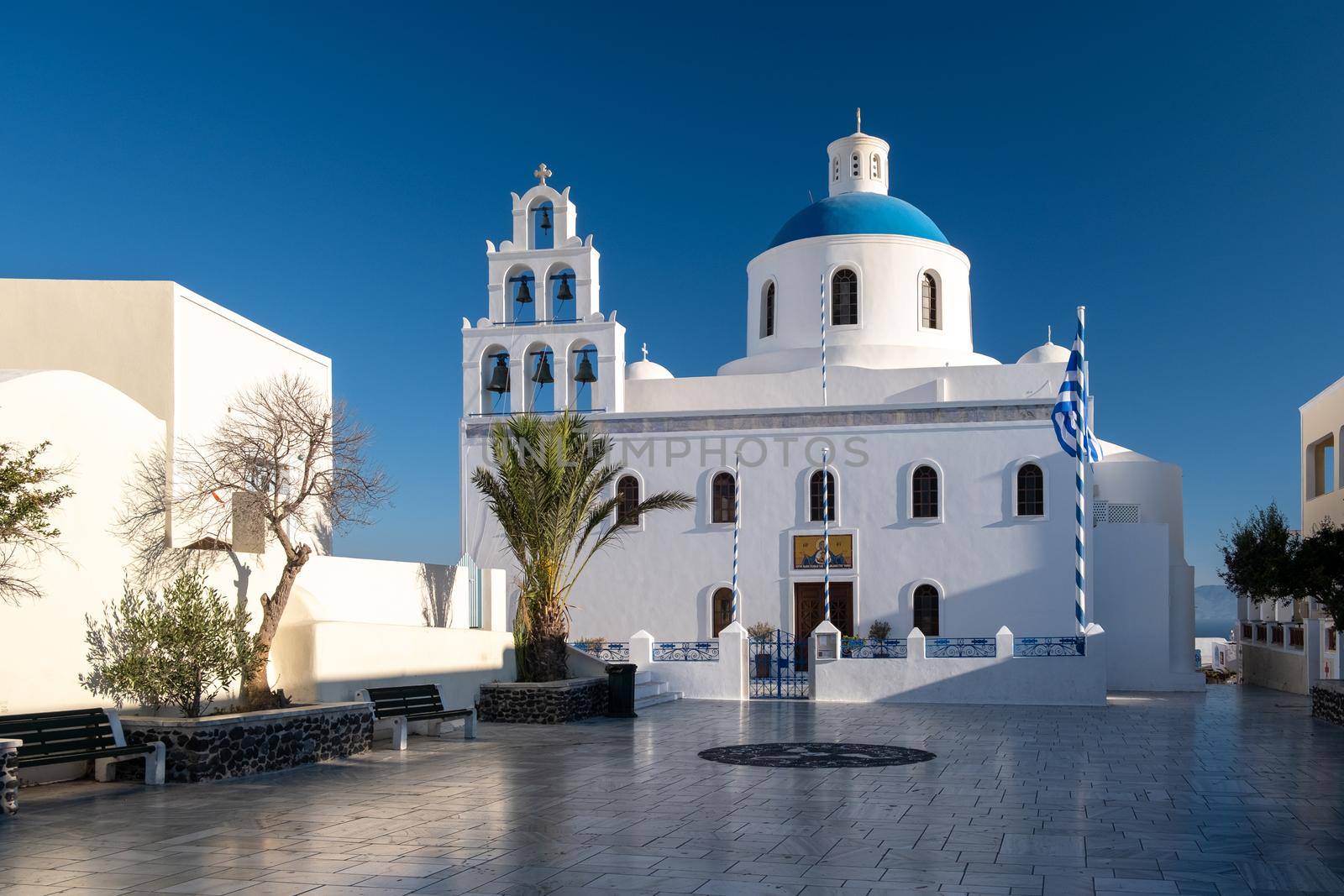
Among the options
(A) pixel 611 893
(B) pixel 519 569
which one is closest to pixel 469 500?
(B) pixel 519 569

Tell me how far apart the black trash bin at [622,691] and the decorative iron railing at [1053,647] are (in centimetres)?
685

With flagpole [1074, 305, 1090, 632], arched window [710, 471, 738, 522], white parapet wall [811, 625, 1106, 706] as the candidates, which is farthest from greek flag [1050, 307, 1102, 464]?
arched window [710, 471, 738, 522]

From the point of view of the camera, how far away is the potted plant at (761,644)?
23.4 m

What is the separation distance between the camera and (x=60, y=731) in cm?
1004

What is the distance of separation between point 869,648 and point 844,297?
34.1ft

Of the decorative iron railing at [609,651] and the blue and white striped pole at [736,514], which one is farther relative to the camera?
the blue and white striped pole at [736,514]

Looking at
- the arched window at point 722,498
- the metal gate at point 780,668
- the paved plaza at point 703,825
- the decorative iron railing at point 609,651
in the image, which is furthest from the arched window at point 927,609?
the paved plaza at point 703,825

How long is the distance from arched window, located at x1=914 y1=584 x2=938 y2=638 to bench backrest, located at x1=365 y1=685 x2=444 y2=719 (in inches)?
492

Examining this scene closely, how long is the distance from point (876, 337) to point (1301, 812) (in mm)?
20495

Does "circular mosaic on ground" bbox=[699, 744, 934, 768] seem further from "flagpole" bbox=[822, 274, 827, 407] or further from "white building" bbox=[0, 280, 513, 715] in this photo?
"flagpole" bbox=[822, 274, 827, 407]

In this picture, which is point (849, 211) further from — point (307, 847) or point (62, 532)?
point (307, 847)

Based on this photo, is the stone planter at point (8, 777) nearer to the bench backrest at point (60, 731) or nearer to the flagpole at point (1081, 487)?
the bench backrest at point (60, 731)

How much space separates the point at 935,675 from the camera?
20562 mm

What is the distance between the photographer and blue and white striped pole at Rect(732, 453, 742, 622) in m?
24.7
